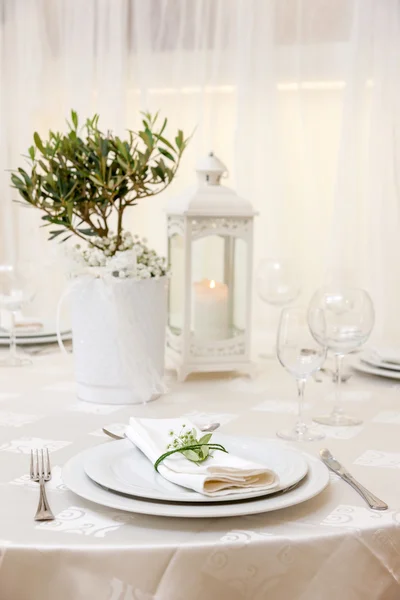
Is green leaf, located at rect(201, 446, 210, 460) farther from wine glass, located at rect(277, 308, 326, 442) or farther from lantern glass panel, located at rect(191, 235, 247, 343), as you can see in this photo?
lantern glass panel, located at rect(191, 235, 247, 343)

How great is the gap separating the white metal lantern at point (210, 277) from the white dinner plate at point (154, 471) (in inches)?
24.3

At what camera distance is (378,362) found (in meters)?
1.86

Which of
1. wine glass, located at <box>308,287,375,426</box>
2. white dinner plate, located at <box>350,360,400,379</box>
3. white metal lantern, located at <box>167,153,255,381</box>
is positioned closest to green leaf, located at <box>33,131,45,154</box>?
white metal lantern, located at <box>167,153,255,381</box>

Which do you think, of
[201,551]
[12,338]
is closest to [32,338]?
[12,338]

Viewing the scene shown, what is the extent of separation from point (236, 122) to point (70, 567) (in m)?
2.27

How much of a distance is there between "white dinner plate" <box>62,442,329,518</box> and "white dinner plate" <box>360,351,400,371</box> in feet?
2.56

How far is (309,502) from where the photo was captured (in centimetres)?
106

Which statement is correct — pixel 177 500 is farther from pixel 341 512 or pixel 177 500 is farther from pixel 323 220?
pixel 323 220

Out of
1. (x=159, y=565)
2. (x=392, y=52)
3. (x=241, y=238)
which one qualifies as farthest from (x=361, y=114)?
(x=159, y=565)

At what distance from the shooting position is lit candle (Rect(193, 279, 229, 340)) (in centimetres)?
185

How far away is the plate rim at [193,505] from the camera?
Result: 96 cm

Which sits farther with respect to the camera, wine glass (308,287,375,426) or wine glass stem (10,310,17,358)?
wine glass stem (10,310,17,358)

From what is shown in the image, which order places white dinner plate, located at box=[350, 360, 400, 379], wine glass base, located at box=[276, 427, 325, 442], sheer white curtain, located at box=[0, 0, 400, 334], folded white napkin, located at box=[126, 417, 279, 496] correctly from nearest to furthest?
1. folded white napkin, located at box=[126, 417, 279, 496]
2. wine glass base, located at box=[276, 427, 325, 442]
3. white dinner plate, located at box=[350, 360, 400, 379]
4. sheer white curtain, located at box=[0, 0, 400, 334]

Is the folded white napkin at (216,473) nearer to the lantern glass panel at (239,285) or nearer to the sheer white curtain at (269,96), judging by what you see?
the lantern glass panel at (239,285)
